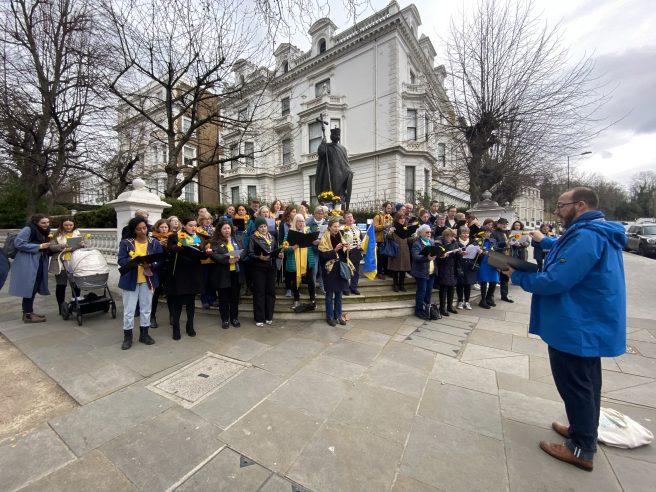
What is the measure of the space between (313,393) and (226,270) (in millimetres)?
2629

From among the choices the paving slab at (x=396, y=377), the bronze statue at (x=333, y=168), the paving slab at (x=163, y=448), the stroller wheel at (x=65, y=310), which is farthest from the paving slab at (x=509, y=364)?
the stroller wheel at (x=65, y=310)

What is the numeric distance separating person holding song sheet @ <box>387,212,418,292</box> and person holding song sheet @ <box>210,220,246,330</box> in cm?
323

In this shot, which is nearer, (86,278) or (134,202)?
(86,278)

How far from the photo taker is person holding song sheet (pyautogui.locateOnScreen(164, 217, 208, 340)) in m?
4.23

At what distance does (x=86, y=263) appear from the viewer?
4.91m

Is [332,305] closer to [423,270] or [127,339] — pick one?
[423,270]

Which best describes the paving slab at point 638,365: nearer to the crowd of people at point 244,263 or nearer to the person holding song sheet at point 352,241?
the crowd of people at point 244,263

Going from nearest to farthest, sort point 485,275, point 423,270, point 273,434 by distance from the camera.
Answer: point 273,434, point 423,270, point 485,275

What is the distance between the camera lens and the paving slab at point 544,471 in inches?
74.6

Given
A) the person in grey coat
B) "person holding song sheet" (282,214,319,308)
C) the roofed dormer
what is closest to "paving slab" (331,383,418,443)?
"person holding song sheet" (282,214,319,308)

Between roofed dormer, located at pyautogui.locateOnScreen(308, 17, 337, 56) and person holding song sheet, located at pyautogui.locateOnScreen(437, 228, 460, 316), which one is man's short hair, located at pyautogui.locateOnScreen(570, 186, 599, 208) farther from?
roofed dormer, located at pyautogui.locateOnScreen(308, 17, 337, 56)

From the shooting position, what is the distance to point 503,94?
10734 mm

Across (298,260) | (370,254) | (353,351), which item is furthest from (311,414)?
(370,254)

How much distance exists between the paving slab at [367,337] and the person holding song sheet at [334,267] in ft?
1.37
